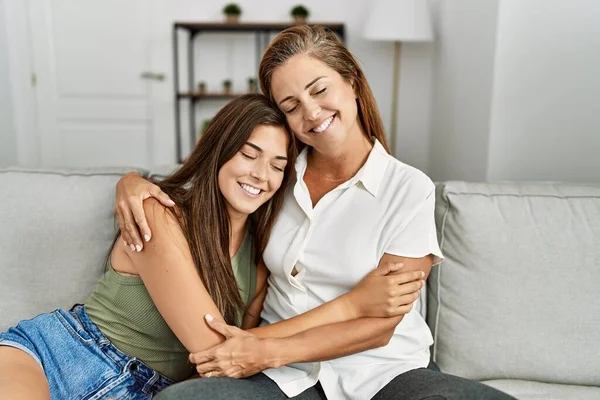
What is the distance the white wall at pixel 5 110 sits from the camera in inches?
153

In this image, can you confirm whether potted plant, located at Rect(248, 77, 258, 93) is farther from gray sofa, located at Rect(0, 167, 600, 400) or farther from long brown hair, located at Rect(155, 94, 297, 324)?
long brown hair, located at Rect(155, 94, 297, 324)

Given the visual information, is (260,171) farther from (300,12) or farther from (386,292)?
(300,12)

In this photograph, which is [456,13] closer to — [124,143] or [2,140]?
[124,143]

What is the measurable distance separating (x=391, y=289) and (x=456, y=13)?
2388mm

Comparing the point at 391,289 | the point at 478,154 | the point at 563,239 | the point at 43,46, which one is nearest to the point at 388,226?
the point at 391,289

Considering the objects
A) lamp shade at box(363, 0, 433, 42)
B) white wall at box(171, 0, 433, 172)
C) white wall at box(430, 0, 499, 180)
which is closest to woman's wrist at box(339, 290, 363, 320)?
white wall at box(430, 0, 499, 180)

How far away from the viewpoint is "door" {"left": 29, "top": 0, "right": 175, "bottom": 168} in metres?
4.11

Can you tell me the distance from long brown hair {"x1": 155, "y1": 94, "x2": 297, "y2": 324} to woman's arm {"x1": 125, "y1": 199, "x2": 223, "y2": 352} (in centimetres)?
6

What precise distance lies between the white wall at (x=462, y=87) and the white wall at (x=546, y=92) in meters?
0.07

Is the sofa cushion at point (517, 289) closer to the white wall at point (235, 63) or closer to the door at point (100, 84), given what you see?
the white wall at point (235, 63)

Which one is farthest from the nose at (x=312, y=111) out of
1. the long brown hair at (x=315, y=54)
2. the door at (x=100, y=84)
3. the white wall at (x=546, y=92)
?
the door at (x=100, y=84)

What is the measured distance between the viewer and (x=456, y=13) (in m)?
3.21

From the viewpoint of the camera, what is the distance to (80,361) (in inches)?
51.1

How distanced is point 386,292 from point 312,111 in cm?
44
